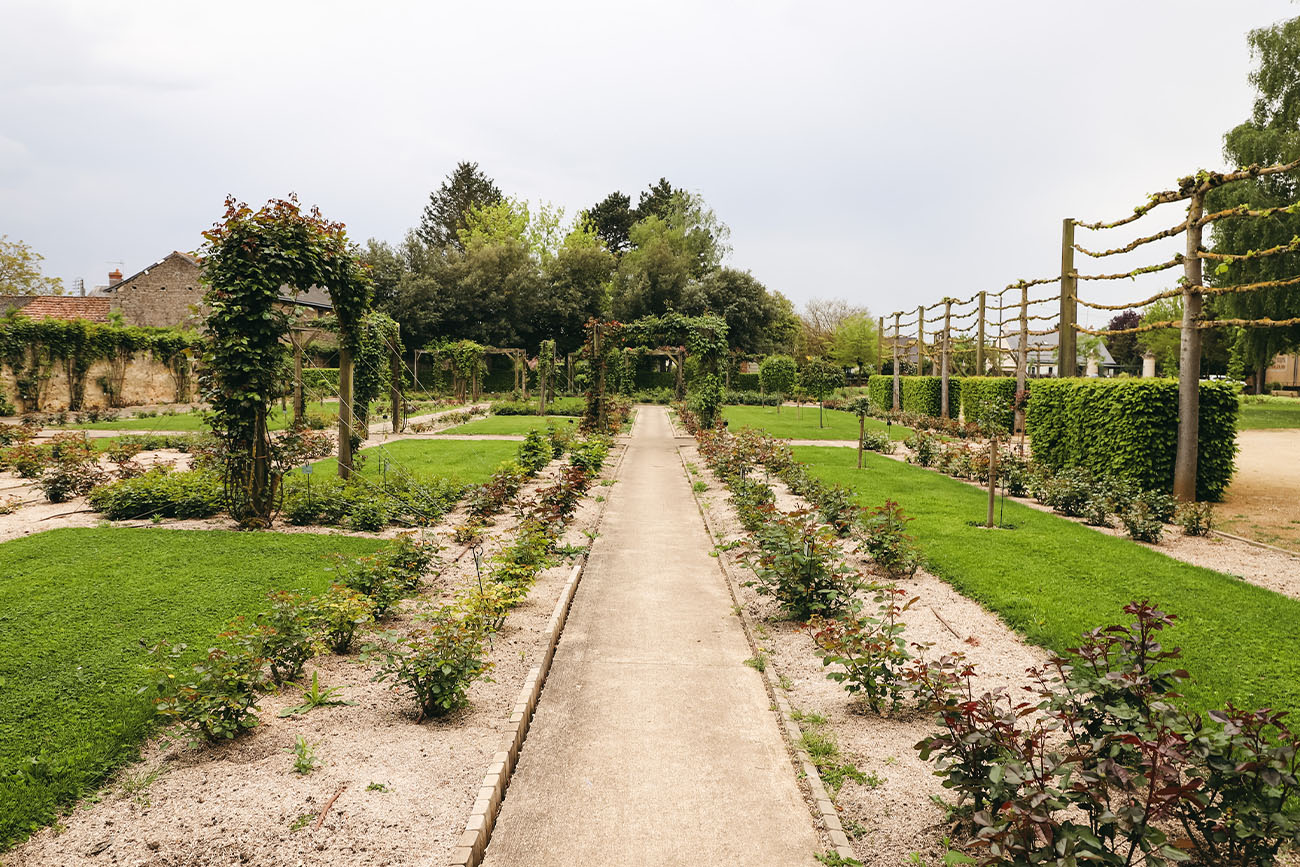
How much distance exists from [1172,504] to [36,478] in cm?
1612

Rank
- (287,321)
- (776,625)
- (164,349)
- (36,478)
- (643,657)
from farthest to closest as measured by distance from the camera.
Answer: (164,349)
(36,478)
(287,321)
(776,625)
(643,657)

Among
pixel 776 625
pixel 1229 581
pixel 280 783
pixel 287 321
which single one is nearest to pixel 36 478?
pixel 287 321

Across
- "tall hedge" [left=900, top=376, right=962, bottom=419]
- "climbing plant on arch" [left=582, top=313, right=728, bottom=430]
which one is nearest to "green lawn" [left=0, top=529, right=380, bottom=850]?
"climbing plant on arch" [left=582, top=313, right=728, bottom=430]

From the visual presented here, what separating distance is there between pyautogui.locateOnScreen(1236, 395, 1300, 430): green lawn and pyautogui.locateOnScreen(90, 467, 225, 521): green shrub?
2808 cm

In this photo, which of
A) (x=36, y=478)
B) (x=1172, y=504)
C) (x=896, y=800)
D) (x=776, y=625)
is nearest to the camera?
(x=896, y=800)

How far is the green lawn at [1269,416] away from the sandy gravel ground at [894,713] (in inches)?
928

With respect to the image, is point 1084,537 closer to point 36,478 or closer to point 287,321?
point 287,321

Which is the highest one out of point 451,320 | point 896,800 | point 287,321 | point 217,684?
point 451,320

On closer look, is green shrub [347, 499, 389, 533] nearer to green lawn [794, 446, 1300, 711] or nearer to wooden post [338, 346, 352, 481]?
wooden post [338, 346, 352, 481]

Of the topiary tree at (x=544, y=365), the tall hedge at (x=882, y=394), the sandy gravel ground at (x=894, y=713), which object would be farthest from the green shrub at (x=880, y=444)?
the topiary tree at (x=544, y=365)

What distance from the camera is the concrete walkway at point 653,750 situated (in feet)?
10.0

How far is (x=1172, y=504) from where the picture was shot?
9531 mm

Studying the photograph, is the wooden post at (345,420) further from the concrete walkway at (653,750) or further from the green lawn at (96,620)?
the concrete walkway at (653,750)

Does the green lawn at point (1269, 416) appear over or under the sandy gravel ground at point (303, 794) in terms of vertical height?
over
